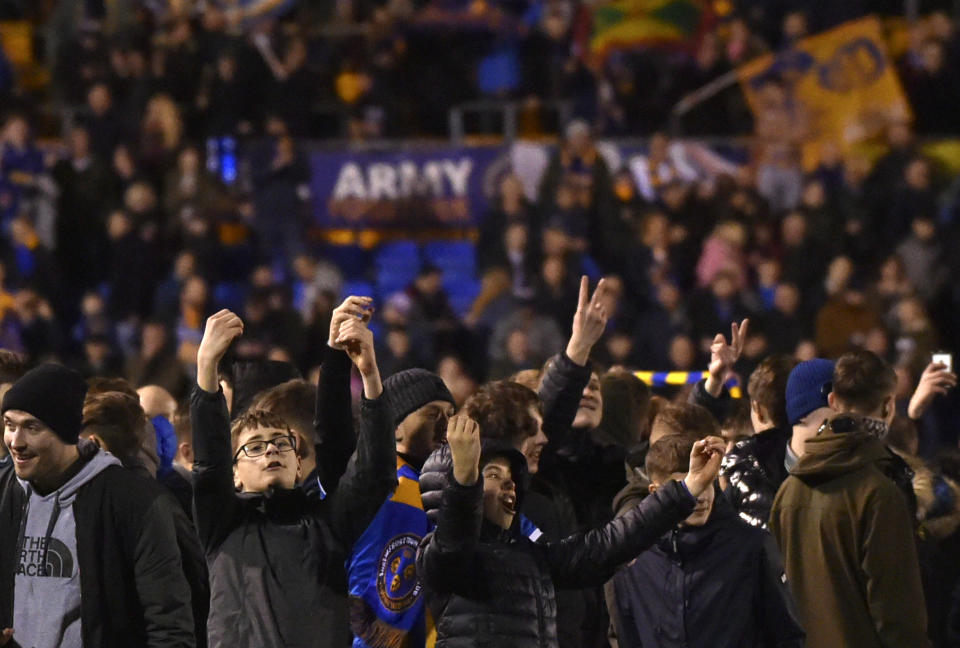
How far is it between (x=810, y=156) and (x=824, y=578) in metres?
10.5

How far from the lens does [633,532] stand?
5730 mm

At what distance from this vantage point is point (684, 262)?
15.6 metres

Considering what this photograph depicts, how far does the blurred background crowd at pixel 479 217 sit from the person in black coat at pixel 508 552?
Result: 24.0 ft

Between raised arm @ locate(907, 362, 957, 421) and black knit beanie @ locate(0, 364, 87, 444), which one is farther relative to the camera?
raised arm @ locate(907, 362, 957, 421)

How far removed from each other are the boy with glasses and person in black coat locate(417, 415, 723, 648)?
0.90 feet

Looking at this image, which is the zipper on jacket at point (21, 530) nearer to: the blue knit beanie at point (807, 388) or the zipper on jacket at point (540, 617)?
the zipper on jacket at point (540, 617)

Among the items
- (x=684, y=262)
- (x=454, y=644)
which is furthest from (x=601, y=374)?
(x=684, y=262)

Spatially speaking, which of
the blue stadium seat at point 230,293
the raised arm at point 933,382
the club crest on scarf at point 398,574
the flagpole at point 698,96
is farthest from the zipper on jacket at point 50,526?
the flagpole at point 698,96

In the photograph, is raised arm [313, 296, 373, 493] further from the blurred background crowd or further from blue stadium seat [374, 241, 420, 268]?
blue stadium seat [374, 241, 420, 268]

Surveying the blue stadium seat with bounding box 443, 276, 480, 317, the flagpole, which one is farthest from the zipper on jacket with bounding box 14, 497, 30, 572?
the flagpole

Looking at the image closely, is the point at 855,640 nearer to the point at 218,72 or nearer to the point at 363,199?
the point at 363,199

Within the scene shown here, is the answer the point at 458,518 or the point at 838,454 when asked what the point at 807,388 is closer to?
the point at 838,454

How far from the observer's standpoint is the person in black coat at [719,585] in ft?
19.8

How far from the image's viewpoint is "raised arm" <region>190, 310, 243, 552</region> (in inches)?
220
